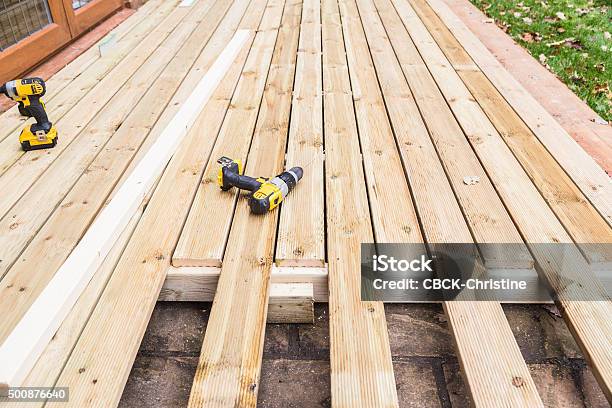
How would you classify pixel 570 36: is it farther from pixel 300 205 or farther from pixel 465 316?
pixel 465 316

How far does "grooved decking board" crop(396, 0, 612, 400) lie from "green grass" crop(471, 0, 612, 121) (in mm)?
1074

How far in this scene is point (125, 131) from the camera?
2.48 meters

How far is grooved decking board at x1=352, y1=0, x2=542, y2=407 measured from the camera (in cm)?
130

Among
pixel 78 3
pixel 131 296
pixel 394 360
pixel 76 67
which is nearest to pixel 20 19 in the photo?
pixel 76 67

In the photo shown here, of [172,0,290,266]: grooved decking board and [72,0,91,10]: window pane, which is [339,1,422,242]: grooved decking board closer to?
[172,0,290,266]: grooved decking board

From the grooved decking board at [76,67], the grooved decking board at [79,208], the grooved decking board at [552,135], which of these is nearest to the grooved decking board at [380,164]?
the grooved decking board at [552,135]

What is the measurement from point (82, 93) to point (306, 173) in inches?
62.8

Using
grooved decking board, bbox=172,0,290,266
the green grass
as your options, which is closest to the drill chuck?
grooved decking board, bbox=172,0,290,266

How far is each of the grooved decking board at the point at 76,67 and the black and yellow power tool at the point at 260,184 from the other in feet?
4.33

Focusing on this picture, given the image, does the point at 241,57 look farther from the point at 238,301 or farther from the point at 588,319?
the point at 588,319

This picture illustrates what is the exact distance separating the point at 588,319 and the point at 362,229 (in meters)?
0.74

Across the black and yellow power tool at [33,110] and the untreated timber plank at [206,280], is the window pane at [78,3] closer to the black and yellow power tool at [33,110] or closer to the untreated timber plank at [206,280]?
the black and yellow power tool at [33,110]

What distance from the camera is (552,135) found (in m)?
2.39

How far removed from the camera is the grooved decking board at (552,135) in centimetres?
201
